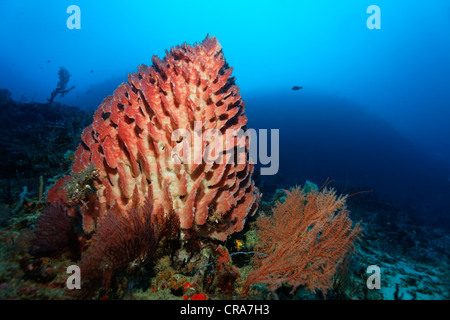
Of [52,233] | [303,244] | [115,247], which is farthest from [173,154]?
[303,244]

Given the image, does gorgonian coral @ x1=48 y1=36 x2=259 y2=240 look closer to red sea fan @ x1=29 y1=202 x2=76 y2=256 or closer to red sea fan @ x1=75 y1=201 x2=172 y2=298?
red sea fan @ x1=29 y1=202 x2=76 y2=256

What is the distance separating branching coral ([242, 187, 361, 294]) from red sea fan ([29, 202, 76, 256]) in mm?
2031

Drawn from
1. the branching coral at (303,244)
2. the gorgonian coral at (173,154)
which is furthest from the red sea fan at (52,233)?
the branching coral at (303,244)

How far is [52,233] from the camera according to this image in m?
2.14

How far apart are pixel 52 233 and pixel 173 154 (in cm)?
150

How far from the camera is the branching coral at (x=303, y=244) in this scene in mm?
2342

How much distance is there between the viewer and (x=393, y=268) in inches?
164

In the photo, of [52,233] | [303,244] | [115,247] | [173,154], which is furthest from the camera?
[303,244]

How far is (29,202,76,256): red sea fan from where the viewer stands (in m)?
2.07

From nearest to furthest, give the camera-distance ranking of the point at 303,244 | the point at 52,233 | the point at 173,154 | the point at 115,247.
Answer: the point at 115,247
the point at 52,233
the point at 173,154
the point at 303,244

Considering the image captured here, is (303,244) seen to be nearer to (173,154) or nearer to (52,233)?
(173,154)

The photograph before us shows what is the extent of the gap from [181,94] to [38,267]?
245 centimetres
